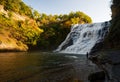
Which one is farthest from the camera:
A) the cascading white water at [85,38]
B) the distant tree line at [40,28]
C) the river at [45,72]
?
the distant tree line at [40,28]

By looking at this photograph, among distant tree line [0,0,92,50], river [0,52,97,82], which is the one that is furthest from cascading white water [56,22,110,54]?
river [0,52,97,82]

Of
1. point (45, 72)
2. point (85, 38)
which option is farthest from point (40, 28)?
point (45, 72)

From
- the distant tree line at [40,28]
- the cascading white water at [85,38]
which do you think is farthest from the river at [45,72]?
the distant tree line at [40,28]

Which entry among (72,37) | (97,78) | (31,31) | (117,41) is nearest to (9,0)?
Result: (31,31)

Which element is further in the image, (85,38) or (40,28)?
(40,28)

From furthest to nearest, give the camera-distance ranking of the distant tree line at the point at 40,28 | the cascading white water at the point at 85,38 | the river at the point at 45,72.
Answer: the distant tree line at the point at 40,28 < the cascading white water at the point at 85,38 < the river at the point at 45,72

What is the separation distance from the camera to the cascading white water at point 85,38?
135 ft

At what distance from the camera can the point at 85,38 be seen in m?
46.6

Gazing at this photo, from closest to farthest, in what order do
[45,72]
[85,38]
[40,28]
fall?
[45,72], [85,38], [40,28]

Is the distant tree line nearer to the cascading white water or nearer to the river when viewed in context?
the cascading white water

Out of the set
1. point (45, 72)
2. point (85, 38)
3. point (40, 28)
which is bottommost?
point (45, 72)

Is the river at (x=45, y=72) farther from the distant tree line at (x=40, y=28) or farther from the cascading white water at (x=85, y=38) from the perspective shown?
the distant tree line at (x=40, y=28)

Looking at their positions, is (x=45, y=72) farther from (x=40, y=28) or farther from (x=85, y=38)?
(x=40, y=28)

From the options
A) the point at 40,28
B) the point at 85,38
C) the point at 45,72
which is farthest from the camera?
the point at 40,28
